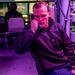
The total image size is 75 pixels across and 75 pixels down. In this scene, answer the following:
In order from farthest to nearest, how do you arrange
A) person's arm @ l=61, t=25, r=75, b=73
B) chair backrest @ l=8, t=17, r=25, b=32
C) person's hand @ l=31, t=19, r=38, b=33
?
chair backrest @ l=8, t=17, r=25, b=32 → person's arm @ l=61, t=25, r=75, b=73 → person's hand @ l=31, t=19, r=38, b=33

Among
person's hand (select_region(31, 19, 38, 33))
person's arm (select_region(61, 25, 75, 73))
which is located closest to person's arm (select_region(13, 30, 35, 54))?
person's hand (select_region(31, 19, 38, 33))

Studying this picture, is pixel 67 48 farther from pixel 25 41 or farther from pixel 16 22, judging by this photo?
pixel 16 22

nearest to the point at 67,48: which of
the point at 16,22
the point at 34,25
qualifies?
the point at 34,25

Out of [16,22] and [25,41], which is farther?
[16,22]

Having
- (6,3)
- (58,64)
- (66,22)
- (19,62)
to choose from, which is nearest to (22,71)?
(19,62)

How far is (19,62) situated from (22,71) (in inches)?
24.9

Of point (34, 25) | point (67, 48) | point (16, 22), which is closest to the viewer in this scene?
point (34, 25)

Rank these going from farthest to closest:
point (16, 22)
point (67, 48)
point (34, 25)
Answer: point (16, 22) → point (67, 48) → point (34, 25)

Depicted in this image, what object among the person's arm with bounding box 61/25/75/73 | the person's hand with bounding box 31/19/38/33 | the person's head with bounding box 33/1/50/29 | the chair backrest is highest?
the person's head with bounding box 33/1/50/29

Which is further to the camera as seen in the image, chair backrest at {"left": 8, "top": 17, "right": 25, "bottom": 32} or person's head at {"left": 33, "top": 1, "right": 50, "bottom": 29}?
chair backrest at {"left": 8, "top": 17, "right": 25, "bottom": 32}

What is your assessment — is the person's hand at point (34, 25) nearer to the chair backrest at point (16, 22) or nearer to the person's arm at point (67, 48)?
the person's arm at point (67, 48)

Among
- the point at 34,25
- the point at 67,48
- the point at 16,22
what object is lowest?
the point at 16,22

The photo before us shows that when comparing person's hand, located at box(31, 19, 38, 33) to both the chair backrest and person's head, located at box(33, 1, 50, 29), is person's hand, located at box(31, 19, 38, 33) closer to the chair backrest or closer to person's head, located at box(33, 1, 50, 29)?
person's head, located at box(33, 1, 50, 29)

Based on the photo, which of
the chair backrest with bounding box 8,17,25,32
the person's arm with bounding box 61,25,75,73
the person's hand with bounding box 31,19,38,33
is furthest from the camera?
the chair backrest with bounding box 8,17,25,32
